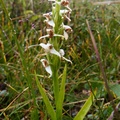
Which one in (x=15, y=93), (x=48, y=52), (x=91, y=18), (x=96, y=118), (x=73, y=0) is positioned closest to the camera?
(x=48, y=52)

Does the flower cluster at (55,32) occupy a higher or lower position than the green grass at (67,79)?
higher

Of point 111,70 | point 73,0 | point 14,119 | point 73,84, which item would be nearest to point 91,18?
point 73,0

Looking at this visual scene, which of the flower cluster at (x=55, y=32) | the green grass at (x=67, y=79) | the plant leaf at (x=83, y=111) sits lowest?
the green grass at (x=67, y=79)

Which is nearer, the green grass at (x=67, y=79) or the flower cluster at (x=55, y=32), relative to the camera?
the flower cluster at (x=55, y=32)

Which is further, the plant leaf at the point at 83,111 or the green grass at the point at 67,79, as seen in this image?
the green grass at the point at 67,79

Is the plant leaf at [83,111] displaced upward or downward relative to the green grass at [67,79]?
upward

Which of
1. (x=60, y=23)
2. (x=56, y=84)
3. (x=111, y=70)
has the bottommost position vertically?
(x=111, y=70)

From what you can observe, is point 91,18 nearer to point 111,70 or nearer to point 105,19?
point 105,19

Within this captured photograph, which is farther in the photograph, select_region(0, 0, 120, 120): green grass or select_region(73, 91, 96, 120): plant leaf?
select_region(0, 0, 120, 120): green grass

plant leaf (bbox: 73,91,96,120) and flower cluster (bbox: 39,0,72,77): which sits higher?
flower cluster (bbox: 39,0,72,77)

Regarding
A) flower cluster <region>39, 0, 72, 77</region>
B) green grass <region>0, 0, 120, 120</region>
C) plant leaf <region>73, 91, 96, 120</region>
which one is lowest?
green grass <region>0, 0, 120, 120</region>

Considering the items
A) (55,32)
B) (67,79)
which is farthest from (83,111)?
(67,79)
